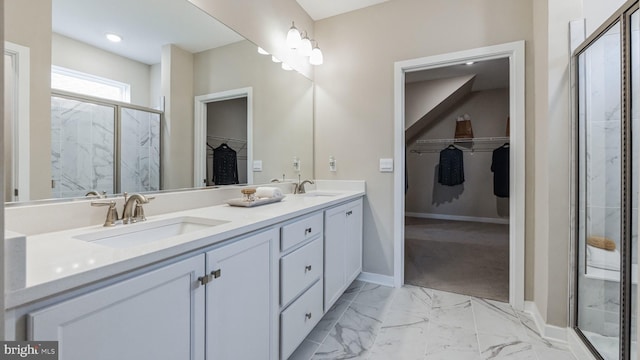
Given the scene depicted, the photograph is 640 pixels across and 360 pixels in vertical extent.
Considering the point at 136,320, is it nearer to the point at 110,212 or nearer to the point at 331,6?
the point at 110,212

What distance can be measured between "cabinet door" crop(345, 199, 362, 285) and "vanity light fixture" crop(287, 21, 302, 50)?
1.39m

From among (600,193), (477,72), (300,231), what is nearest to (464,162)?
(477,72)

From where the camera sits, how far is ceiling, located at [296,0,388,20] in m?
2.48

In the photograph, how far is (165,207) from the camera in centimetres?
140

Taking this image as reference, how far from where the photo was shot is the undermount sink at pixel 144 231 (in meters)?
1.02

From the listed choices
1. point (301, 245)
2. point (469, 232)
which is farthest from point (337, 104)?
point (469, 232)

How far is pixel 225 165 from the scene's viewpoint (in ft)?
6.04

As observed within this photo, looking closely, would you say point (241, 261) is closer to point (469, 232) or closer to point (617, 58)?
point (617, 58)

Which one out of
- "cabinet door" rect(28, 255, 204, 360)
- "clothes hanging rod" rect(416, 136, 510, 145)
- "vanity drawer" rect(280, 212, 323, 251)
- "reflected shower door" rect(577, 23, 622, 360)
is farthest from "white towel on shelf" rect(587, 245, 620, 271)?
"clothes hanging rod" rect(416, 136, 510, 145)

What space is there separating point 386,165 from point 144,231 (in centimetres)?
187

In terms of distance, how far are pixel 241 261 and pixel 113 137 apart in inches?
31.4

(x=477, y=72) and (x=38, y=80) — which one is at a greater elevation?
(x=477, y=72)

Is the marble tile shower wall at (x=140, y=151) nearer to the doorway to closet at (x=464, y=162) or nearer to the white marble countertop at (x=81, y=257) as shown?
the white marble countertop at (x=81, y=257)

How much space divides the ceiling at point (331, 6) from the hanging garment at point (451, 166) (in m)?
3.41
